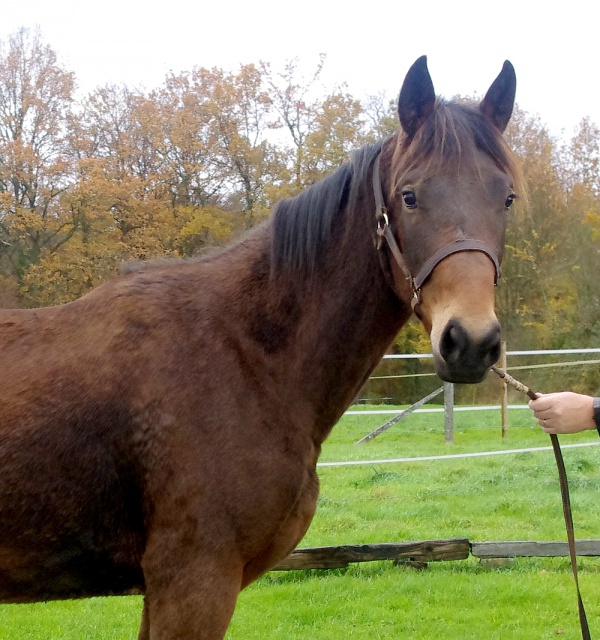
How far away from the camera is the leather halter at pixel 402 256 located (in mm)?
2076

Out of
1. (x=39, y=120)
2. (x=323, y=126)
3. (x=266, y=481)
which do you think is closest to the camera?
(x=266, y=481)

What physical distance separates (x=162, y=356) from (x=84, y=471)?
506 millimetres

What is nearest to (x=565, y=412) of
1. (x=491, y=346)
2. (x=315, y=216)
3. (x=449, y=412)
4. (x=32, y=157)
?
(x=491, y=346)

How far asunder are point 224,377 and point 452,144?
123 cm

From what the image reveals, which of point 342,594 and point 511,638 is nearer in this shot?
point 511,638

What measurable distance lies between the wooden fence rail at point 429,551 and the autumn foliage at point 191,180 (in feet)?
44.3

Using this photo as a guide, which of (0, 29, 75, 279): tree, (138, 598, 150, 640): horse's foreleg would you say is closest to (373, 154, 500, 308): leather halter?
(138, 598, 150, 640): horse's foreleg

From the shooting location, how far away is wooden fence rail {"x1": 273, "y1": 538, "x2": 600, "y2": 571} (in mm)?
5176

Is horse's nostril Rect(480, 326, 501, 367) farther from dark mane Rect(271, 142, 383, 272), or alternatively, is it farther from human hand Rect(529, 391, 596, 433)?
dark mane Rect(271, 142, 383, 272)

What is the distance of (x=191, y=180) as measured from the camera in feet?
75.9

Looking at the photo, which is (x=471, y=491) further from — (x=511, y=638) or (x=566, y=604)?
(x=511, y=638)

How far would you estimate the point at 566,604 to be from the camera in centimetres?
464

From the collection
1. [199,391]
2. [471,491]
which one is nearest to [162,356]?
[199,391]

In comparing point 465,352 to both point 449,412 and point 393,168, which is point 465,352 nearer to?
point 393,168
